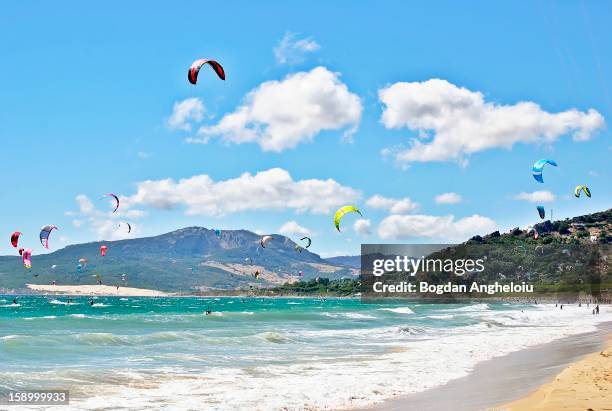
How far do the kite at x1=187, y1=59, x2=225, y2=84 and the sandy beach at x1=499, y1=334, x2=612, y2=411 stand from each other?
53.1ft

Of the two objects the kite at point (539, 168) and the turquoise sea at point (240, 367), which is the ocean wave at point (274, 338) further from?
the kite at point (539, 168)

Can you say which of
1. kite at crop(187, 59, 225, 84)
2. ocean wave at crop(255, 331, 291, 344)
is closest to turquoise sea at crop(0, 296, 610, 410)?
ocean wave at crop(255, 331, 291, 344)

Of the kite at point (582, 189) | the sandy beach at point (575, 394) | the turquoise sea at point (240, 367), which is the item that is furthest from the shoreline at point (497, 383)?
the kite at point (582, 189)

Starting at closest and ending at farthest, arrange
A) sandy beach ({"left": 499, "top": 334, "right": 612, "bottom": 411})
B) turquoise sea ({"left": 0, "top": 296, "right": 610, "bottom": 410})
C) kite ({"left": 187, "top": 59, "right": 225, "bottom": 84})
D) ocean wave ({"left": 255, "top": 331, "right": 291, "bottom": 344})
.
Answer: sandy beach ({"left": 499, "top": 334, "right": 612, "bottom": 411}) → turquoise sea ({"left": 0, "top": 296, "right": 610, "bottom": 410}) → kite ({"left": 187, "top": 59, "right": 225, "bottom": 84}) → ocean wave ({"left": 255, "top": 331, "right": 291, "bottom": 344})

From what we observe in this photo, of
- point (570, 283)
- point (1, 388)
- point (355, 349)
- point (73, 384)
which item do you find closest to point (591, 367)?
point (355, 349)

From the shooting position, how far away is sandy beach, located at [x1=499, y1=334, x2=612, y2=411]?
12695 millimetres

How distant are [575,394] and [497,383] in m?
5.06

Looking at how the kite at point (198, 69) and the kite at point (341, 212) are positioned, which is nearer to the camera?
the kite at point (198, 69)

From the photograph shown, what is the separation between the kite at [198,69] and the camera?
2538 centimetres

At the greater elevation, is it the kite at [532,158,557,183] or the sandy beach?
the kite at [532,158,557,183]

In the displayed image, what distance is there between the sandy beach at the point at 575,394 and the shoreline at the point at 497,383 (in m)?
0.40

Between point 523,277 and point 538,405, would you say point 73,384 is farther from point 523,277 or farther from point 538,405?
point 523,277

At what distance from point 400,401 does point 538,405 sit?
3.99m

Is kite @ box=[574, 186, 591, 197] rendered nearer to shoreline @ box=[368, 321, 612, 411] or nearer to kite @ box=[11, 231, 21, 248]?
shoreline @ box=[368, 321, 612, 411]
